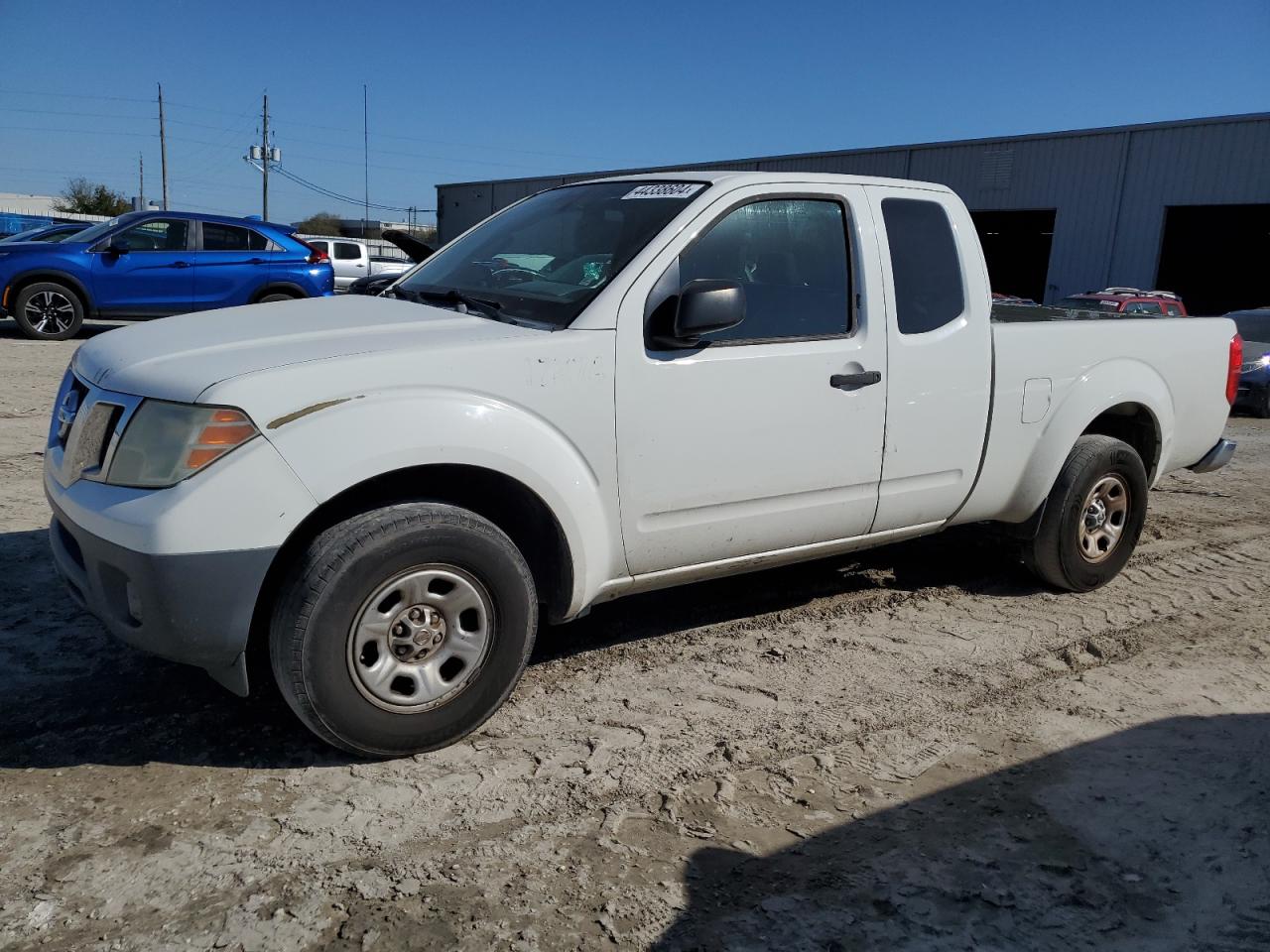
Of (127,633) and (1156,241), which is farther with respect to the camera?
(1156,241)

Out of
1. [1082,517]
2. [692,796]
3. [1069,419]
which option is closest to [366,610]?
[692,796]

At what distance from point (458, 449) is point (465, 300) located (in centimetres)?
92

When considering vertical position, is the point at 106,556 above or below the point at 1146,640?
above

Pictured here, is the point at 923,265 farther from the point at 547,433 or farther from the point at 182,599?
the point at 182,599

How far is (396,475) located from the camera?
3.23 meters

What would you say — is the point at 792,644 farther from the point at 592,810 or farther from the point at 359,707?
the point at 359,707

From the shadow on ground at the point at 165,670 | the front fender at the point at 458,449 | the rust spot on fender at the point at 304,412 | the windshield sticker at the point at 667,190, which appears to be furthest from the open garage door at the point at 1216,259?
the rust spot on fender at the point at 304,412

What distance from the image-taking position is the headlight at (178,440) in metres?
2.89

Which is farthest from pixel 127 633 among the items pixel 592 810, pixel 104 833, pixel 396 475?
pixel 592 810

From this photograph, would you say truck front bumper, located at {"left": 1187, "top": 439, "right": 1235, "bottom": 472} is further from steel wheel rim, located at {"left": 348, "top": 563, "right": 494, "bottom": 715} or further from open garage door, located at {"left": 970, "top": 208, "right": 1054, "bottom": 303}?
open garage door, located at {"left": 970, "top": 208, "right": 1054, "bottom": 303}

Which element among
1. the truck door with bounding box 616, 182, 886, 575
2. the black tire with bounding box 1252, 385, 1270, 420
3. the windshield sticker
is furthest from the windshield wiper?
the black tire with bounding box 1252, 385, 1270, 420

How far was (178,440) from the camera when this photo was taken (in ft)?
9.55

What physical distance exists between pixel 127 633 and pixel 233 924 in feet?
3.13

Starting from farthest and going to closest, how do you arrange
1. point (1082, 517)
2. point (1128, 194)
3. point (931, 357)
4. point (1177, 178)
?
1. point (1128, 194)
2. point (1177, 178)
3. point (1082, 517)
4. point (931, 357)
